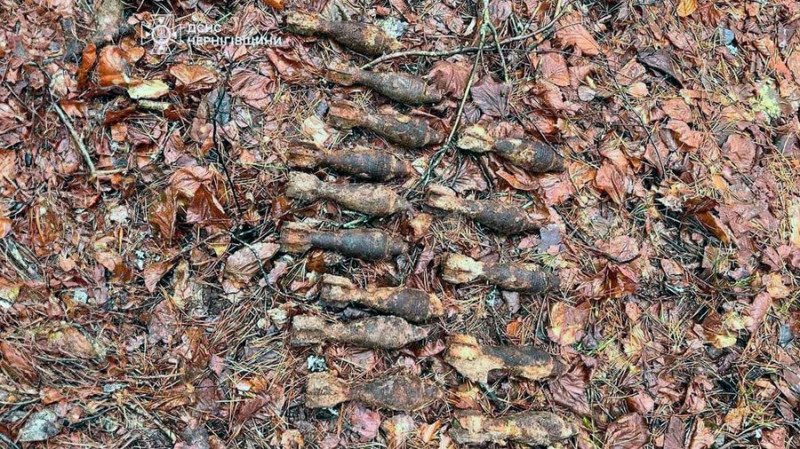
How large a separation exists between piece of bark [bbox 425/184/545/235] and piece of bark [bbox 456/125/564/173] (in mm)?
235

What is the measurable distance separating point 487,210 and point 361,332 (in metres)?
0.85

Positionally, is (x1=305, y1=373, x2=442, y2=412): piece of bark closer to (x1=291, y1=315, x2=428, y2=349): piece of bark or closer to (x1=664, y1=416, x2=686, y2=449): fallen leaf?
(x1=291, y1=315, x2=428, y2=349): piece of bark

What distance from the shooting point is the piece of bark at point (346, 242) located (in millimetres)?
2412

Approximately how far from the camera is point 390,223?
2.60 meters

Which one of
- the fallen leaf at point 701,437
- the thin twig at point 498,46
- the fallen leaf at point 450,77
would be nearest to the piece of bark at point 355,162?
the fallen leaf at point 450,77

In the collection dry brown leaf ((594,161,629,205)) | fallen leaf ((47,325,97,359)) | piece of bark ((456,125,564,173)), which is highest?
piece of bark ((456,125,564,173))

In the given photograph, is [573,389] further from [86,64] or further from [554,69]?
[86,64]

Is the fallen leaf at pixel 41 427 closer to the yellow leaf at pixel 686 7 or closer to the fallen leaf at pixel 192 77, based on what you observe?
the fallen leaf at pixel 192 77

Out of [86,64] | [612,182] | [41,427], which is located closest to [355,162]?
[86,64]

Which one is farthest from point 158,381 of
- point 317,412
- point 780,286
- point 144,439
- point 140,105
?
point 780,286

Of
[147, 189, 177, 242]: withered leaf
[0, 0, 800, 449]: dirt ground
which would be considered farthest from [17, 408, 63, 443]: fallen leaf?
[147, 189, 177, 242]: withered leaf

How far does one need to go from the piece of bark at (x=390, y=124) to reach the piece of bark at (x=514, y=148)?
16 centimetres

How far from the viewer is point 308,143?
98.5 inches

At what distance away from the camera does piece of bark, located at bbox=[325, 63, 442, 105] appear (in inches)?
103
